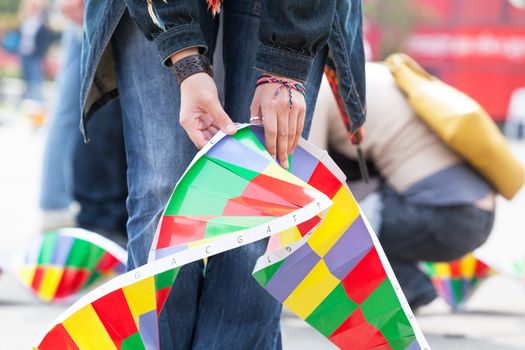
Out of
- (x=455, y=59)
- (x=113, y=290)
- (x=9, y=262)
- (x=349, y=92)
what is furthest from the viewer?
(x=455, y=59)

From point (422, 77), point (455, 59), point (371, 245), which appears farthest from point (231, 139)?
point (455, 59)

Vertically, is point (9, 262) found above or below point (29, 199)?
below

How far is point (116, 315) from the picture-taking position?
4.76 feet

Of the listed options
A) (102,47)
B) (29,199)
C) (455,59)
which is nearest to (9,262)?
(102,47)

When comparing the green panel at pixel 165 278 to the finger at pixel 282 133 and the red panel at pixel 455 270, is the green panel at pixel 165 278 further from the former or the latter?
the red panel at pixel 455 270

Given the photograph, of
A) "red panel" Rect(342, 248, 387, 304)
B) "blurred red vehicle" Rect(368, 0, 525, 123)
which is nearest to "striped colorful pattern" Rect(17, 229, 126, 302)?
"red panel" Rect(342, 248, 387, 304)

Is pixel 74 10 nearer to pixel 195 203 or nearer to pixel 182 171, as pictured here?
pixel 182 171

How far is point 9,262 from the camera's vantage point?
3.23 metres

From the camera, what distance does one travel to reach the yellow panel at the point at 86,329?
56.9 inches

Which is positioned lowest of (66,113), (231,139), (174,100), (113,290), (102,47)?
(113,290)

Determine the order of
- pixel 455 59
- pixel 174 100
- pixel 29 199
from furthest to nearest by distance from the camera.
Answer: pixel 455 59 → pixel 29 199 → pixel 174 100

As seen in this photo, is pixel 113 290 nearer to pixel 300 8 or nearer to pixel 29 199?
pixel 300 8

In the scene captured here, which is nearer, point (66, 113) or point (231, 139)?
point (231, 139)

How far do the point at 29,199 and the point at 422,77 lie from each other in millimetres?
3247
